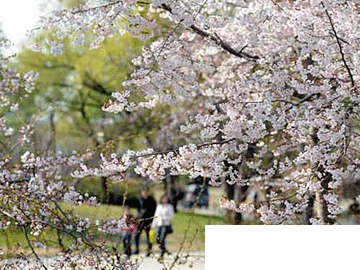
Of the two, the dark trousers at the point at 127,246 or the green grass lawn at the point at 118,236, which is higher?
the green grass lawn at the point at 118,236

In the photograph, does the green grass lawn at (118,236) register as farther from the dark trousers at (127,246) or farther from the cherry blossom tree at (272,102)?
the cherry blossom tree at (272,102)

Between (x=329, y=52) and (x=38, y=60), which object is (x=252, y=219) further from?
(x=38, y=60)

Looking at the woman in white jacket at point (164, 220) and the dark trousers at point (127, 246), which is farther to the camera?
the woman in white jacket at point (164, 220)

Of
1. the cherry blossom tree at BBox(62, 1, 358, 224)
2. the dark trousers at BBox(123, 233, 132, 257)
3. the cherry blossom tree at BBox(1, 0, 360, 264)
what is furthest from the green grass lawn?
the cherry blossom tree at BBox(62, 1, 358, 224)

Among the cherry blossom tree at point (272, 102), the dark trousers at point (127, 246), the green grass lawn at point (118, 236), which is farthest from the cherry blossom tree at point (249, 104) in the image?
the green grass lawn at point (118, 236)

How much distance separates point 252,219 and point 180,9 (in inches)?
302

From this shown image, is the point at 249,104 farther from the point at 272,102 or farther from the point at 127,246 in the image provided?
the point at 127,246

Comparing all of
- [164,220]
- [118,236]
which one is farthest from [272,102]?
[118,236]

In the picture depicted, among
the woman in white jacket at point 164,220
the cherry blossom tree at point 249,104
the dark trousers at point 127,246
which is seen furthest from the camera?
the woman in white jacket at point 164,220

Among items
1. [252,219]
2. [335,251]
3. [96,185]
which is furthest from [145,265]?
[96,185]

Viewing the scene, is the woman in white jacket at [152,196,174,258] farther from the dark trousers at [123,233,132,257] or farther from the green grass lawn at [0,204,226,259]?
the dark trousers at [123,233,132,257]

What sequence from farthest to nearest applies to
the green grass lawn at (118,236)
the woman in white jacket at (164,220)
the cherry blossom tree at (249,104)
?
the woman in white jacket at (164,220)
the green grass lawn at (118,236)
the cherry blossom tree at (249,104)

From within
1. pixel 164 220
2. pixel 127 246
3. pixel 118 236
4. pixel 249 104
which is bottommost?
pixel 127 246

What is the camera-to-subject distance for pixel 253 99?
22.6 feet
